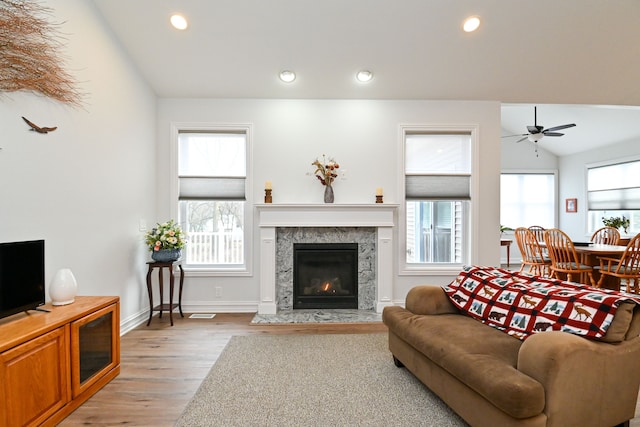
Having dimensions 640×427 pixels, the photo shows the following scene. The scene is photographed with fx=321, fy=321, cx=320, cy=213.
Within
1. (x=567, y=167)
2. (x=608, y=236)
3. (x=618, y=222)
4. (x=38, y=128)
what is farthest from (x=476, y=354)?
(x=567, y=167)

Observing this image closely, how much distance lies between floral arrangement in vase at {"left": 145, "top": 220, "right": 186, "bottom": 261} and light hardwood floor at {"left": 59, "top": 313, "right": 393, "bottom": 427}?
30.0 inches

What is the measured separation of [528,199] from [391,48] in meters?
6.71

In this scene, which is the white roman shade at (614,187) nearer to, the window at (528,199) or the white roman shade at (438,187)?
the window at (528,199)

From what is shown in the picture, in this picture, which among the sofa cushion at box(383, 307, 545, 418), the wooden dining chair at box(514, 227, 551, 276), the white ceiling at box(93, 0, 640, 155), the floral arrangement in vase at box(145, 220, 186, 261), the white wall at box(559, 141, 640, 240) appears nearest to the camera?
the sofa cushion at box(383, 307, 545, 418)

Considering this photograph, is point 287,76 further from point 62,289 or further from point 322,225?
point 62,289

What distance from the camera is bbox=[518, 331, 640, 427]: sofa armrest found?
4.75 ft

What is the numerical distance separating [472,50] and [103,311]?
412cm

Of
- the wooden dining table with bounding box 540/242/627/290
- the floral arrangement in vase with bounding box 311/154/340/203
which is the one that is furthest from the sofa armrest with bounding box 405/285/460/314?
the wooden dining table with bounding box 540/242/627/290

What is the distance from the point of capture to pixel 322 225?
12.7ft

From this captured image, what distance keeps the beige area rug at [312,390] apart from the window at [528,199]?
6.77 meters

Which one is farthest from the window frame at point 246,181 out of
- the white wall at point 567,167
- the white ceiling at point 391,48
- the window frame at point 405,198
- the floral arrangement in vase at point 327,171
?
the white wall at point 567,167

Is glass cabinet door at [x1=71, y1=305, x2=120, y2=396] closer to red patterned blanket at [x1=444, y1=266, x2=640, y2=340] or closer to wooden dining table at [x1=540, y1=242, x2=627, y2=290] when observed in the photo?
red patterned blanket at [x1=444, y1=266, x2=640, y2=340]

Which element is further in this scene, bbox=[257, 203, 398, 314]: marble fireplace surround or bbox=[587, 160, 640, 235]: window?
bbox=[587, 160, 640, 235]: window

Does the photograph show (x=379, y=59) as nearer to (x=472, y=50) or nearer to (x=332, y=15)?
(x=332, y=15)
